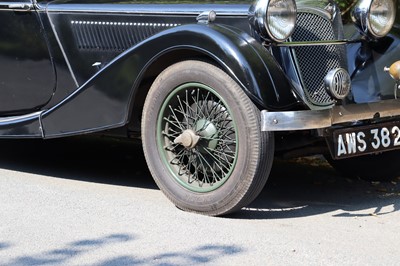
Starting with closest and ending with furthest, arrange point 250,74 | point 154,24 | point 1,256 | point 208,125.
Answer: point 1,256, point 250,74, point 208,125, point 154,24

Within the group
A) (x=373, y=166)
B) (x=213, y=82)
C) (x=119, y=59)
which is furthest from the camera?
(x=373, y=166)

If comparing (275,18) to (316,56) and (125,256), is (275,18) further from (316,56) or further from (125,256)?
(125,256)

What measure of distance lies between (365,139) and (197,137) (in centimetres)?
97

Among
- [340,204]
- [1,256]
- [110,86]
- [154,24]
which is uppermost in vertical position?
[154,24]

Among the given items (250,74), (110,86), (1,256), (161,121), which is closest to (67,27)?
(110,86)

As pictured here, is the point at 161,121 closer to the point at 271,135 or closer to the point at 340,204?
the point at 271,135

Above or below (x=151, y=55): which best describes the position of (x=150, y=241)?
Answer: below

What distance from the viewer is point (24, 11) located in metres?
5.67

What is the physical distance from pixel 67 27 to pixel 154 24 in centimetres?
76

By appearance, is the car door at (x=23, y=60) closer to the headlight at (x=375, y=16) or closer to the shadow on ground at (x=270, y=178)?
the shadow on ground at (x=270, y=178)

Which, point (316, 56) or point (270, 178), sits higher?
point (316, 56)

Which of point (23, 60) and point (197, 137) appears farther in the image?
point (23, 60)

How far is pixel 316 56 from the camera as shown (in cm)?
484

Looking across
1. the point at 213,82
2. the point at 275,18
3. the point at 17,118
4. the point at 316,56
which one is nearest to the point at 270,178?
the point at 316,56
